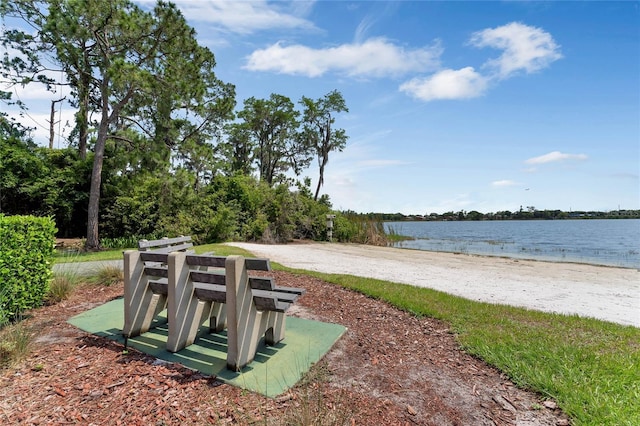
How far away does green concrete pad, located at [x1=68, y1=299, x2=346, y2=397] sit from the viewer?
2.80m

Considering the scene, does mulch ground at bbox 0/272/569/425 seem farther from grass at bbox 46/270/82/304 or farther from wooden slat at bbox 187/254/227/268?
grass at bbox 46/270/82/304

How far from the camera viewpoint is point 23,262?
13.9 ft

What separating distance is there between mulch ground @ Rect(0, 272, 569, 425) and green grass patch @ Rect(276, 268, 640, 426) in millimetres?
196

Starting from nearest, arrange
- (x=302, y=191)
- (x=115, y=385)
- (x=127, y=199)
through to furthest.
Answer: (x=115, y=385), (x=127, y=199), (x=302, y=191)

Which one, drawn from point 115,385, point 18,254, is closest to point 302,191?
point 18,254

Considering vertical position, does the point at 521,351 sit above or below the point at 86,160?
below

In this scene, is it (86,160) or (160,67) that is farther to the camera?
(86,160)

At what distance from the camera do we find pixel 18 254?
416 centimetres

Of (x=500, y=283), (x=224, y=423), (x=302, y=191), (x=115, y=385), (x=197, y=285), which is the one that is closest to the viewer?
(x=224, y=423)

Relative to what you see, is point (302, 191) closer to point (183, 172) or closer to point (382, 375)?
point (183, 172)

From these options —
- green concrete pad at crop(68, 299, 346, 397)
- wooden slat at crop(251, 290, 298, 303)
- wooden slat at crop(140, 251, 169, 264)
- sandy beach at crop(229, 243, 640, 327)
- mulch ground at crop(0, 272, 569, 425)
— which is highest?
wooden slat at crop(140, 251, 169, 264)

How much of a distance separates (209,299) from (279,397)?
3.80ft

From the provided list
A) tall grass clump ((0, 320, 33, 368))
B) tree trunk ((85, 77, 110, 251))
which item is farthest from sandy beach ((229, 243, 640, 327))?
tree trunk ((85, 77, 110, 251))

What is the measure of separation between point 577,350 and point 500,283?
515cm
